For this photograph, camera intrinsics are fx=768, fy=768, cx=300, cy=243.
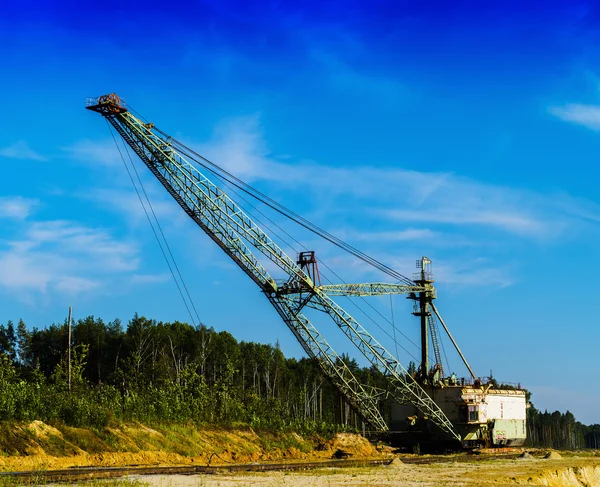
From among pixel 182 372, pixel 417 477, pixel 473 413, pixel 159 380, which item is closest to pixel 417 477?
pixel 417 477

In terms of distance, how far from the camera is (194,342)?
11094 centimetres

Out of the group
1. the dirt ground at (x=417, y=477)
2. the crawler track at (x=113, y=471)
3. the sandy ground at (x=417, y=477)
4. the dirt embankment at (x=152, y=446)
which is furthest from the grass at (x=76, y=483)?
the dirt embankment at (x=152, y=446)

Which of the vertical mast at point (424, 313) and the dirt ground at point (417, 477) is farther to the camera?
the vertical mast at point (424, 313)

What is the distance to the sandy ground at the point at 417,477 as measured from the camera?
28656mm

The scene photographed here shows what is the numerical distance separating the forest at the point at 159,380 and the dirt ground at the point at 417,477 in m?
13.7

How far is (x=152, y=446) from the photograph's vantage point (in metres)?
42.8

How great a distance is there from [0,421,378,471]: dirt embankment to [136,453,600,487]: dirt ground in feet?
24.3

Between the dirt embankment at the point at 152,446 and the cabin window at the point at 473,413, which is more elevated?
the cabin window at the point at 473,413

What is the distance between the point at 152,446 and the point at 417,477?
53.5ft

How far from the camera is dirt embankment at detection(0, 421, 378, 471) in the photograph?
3528 centimetres

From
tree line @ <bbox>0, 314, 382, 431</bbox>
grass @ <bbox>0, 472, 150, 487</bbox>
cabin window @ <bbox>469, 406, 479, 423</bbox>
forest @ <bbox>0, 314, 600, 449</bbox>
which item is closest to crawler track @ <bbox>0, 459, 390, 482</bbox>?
grass @ <bbox>0, 472, 150, 487</bbox>

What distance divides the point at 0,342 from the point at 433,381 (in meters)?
71.1

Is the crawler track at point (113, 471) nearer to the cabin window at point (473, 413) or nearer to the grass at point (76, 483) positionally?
the grass at point (76, 483)

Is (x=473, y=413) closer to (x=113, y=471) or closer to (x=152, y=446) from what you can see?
(x=152, y=446)
